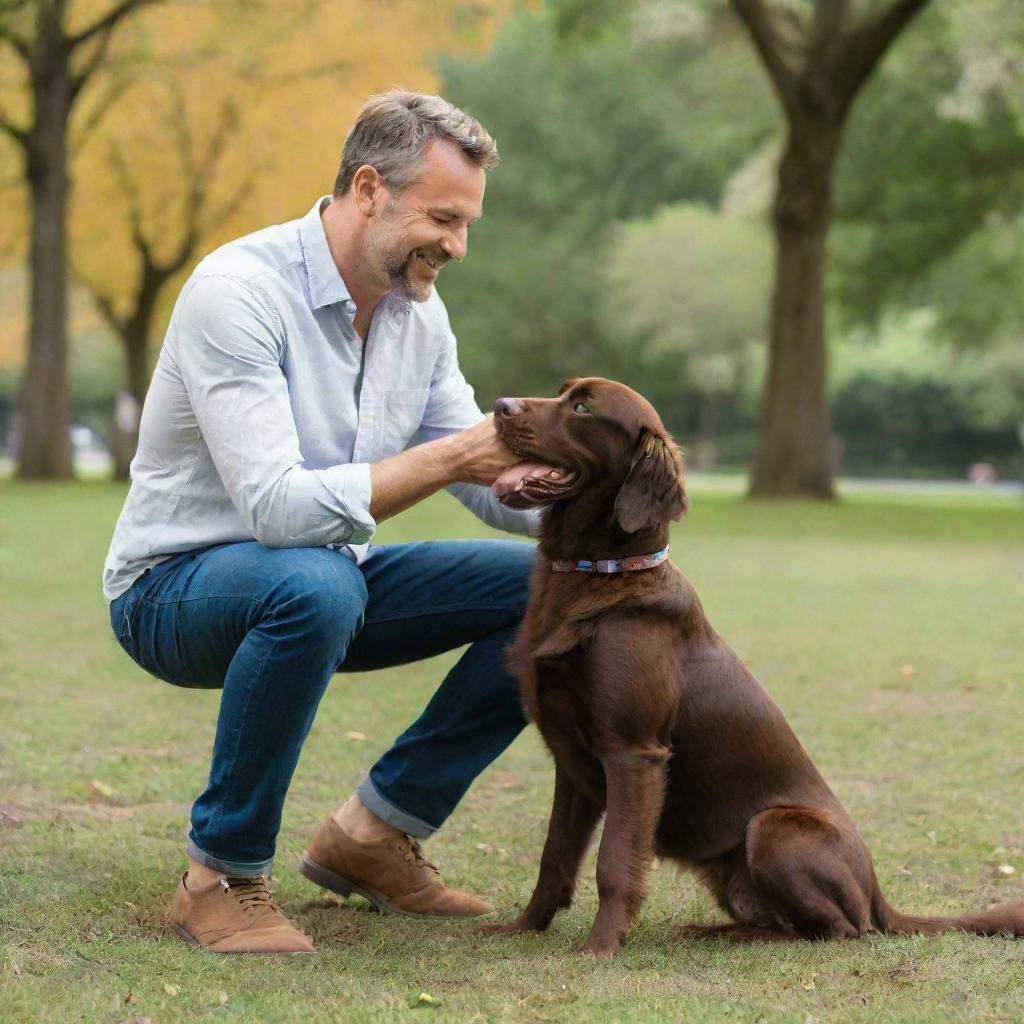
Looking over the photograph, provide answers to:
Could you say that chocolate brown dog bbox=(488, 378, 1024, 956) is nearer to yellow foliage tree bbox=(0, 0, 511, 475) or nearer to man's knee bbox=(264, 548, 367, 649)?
man's knee bbox=(264, 548, 367, 649)

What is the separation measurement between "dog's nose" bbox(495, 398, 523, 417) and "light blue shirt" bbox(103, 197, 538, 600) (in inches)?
13.5

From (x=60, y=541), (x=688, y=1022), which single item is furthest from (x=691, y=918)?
(x=60, y=541)

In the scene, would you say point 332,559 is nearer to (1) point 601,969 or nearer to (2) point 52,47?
(1) point 601,969

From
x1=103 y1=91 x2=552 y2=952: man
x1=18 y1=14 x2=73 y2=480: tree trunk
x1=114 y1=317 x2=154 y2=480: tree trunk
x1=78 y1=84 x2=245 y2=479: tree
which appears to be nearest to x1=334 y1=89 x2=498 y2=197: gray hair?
x1=103 y1=91 x2=552 y2=952: man

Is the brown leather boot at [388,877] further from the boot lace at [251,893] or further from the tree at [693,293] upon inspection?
the tree at [693,293]

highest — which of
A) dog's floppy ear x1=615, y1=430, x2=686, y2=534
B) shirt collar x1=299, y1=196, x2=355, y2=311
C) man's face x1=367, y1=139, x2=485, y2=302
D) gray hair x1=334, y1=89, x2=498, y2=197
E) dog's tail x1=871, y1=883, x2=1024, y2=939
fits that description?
gray hair x1=334, y1=89, x2=498, y2=197

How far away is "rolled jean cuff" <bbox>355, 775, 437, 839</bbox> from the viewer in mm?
3887

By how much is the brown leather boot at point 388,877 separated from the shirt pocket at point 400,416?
1.04 metres

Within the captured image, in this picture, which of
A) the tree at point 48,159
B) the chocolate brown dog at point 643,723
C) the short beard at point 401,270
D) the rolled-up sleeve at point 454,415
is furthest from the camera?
the tree at point 48,159

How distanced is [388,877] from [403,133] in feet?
6.26

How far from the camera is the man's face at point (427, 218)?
11.6ft

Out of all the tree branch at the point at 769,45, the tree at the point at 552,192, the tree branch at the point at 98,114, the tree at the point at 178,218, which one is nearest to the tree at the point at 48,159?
the tree branch at the point at 98,114

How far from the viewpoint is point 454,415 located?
405 centimetres

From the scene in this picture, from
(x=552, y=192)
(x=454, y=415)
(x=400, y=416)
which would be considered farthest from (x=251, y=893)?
(x=552, y=192)
